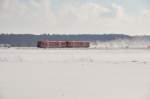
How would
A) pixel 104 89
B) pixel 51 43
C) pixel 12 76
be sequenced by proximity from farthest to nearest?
1. pixel 51 43
2. pixel 12 76
3. pixel 104 89

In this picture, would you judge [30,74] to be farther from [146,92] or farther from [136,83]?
[146,92]

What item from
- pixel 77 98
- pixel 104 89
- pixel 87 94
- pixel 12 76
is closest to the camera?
pixel 77 98

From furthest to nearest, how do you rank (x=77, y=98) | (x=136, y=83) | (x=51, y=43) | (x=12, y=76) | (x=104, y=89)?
(x=51, y=43)
(x=12, y=76)
(x=136, y=83)
(x=104, y=89)
(x=77, y=98)

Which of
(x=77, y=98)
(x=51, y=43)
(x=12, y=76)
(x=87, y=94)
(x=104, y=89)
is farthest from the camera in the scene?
(x=51, y=43)

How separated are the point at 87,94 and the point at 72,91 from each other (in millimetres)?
871

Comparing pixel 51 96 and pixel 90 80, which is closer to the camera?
pixel 51 96

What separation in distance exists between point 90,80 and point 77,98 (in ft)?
16.7

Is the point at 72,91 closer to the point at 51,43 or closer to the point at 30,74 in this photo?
the point at 30,74

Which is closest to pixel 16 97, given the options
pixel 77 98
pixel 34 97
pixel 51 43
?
pixel 34 97

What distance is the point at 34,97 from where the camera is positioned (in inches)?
523

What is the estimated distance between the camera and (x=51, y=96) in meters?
13.6

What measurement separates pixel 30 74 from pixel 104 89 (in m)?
7.01

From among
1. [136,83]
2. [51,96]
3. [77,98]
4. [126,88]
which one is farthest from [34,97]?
[136,83]

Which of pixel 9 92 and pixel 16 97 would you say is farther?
pixel 9 92
